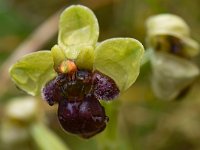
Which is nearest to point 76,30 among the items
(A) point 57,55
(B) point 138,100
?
(A) point 57,55

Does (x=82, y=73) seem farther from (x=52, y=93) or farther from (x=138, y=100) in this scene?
(x=138, y=100)

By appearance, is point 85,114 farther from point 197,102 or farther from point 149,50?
point 197,102

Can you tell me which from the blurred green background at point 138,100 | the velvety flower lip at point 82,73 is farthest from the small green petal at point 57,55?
the blurred green background at point 138,100

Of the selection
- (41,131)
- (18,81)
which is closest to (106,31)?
(41,131)

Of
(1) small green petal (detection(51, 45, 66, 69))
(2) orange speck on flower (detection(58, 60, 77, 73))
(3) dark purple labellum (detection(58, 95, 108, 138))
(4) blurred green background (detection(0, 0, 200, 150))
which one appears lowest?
(4) blurred green background (detection(0, 0, 200, 150))

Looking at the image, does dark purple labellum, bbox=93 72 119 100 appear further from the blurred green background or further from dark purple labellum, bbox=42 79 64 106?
the blurred green background

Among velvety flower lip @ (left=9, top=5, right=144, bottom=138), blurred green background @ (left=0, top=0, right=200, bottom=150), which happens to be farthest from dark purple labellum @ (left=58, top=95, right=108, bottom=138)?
blurred green background @ (left=0, top=0, right=200, bottom=150)

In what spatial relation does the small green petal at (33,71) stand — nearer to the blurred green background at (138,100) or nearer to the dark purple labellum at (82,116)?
the dark purple labellum at (82,116)
